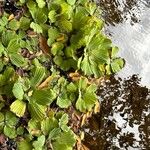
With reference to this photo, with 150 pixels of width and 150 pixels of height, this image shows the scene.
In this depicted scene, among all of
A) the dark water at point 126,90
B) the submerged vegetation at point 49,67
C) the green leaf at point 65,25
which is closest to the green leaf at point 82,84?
the submerged vegetation at point 49,67

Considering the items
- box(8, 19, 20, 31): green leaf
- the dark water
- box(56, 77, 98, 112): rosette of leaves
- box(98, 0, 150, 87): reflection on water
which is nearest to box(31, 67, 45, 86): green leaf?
box(56, 77, 98, 112): rosette of leaves

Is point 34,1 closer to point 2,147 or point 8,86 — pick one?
Answer: point 8,86

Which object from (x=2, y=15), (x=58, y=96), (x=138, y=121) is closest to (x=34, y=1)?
(x=2, y=15)

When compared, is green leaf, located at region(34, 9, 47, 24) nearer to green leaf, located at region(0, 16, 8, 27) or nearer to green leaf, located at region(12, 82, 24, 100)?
green leaf, located at region(0, 16, 8, 27)

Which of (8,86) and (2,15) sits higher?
(2,15)

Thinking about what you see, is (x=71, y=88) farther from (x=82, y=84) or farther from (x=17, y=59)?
(x=17, y=59)
